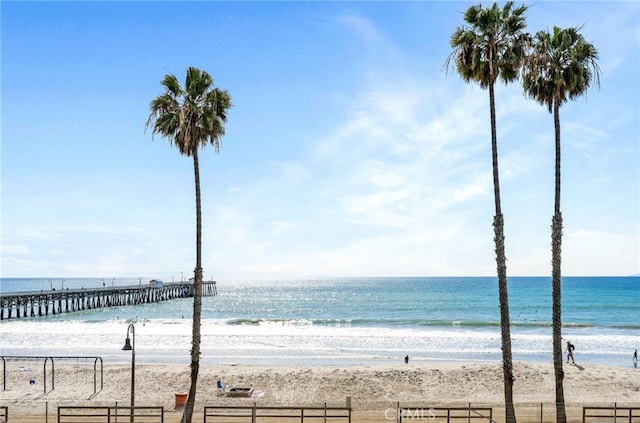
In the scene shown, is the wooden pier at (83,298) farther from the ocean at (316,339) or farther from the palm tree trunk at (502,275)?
the palm tree trunk at (502,275)

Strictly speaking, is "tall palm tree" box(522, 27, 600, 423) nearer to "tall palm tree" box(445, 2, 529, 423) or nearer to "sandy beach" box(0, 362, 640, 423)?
"tall palm tree" box(445, 2, 529, 423)

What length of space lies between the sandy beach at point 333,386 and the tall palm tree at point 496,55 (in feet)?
33.5

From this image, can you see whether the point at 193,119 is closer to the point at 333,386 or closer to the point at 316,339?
the point at 333,386

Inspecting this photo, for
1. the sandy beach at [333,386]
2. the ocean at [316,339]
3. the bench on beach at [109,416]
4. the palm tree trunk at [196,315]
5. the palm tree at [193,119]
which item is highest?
the palm tree at [193,119]

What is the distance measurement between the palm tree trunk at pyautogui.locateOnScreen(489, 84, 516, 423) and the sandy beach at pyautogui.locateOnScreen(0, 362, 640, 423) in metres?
8.38

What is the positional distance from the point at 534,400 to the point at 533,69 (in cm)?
1788

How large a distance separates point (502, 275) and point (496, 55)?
22.8 feet

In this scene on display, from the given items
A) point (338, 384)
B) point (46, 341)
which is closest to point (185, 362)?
point (338, 384)

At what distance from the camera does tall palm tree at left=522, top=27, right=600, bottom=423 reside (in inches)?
778

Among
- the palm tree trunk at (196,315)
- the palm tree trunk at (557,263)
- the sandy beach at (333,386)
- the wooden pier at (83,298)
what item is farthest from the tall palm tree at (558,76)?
the wooden pier at (83,298)

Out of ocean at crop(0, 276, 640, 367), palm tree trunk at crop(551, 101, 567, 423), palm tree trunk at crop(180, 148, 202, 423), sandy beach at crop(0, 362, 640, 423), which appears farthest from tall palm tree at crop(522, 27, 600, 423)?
ocean at crop(0, 276, 640, 367)

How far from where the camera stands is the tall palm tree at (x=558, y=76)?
64.8 feet

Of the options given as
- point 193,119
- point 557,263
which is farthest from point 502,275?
point 193,119

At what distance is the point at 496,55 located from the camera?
1916 cm
